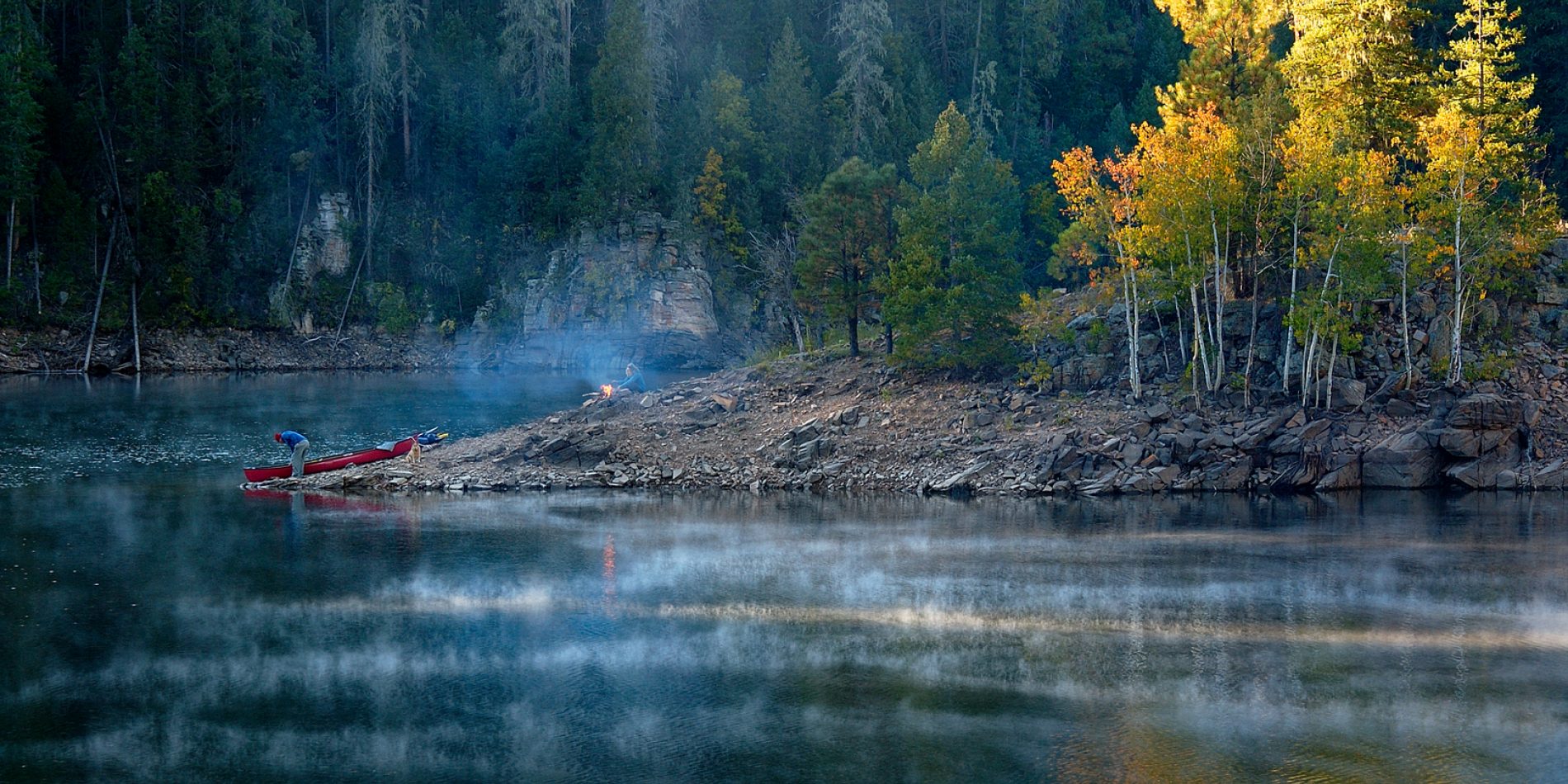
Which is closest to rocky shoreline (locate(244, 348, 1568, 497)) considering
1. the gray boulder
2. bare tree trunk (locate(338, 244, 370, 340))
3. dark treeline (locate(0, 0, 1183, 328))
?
the gray boulder

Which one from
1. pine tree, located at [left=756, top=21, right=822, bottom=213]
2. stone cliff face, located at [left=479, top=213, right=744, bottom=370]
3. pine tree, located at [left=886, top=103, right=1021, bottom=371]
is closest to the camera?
pine tree, located at [left=886, top=103, right=1021, bottom=371]

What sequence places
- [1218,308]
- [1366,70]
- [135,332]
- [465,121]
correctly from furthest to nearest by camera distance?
1. [465,121]
2. [135,332]
3. [1366,70]
4. [1218,308]

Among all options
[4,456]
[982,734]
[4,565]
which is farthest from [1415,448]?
[4,456]

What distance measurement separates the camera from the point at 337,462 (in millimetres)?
42406

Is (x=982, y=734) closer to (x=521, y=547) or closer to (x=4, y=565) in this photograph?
(x=521, y=547)

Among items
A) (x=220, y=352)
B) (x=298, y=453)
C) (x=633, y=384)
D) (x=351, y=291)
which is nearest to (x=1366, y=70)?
(x=633, y=384)

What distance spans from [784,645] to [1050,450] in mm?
20517

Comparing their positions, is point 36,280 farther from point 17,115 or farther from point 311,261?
point 311,261

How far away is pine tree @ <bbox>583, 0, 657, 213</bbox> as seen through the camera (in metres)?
97.8

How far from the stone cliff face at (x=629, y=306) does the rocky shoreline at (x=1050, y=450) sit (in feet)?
167

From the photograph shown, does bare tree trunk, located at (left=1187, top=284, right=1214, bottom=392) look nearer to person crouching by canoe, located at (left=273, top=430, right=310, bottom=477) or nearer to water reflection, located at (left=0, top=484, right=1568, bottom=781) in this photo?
water reflection, located at (left=0, top=484, right=1568, bottom=781)

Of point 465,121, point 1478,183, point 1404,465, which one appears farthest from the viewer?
point 465,121

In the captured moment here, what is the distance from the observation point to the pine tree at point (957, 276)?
49.2 metres

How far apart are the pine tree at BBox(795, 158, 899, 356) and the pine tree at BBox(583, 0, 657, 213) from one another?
1834 inches
